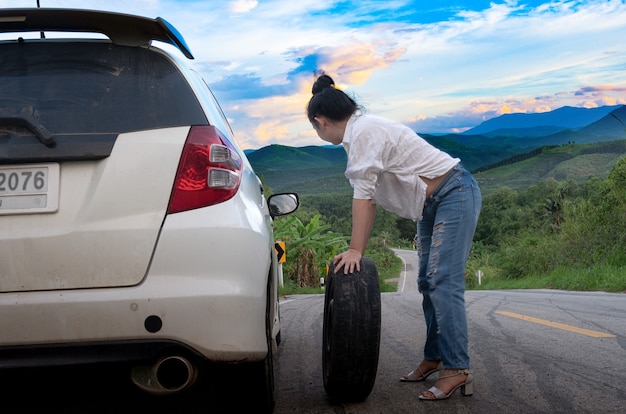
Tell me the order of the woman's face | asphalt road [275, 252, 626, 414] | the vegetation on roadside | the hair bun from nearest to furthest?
asphalt road [275, 252, 626, 414]
the woman's face
the hair bun
the vegetation on roadside

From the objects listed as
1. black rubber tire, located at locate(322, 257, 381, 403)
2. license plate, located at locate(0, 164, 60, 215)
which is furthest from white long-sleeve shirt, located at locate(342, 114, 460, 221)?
license plate, located at locate(0, 164, 60, 215)

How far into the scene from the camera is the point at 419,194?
4.03 meters

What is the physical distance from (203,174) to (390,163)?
1.34m

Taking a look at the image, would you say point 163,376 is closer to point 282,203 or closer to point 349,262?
point 349,262

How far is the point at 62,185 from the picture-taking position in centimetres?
278

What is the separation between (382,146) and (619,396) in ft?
5.58

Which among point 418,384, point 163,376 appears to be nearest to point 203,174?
point 163,376

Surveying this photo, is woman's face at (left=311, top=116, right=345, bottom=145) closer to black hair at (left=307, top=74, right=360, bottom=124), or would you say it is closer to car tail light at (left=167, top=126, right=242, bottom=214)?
black hair at (left=307, top=74, right=360, bottom=124)

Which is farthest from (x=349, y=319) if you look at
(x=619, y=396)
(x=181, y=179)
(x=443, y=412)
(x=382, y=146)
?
(x=619, y=396)

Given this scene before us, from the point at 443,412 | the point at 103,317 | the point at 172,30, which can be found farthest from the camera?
the point at 443,412

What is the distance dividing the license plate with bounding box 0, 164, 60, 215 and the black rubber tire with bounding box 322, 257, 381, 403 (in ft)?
4.70

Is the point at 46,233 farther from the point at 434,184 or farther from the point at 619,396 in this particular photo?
the point at 619,396

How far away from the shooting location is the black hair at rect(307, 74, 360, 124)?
396 centimetres

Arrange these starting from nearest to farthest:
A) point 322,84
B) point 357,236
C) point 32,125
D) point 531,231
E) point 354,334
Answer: point 32,125 < point 354,334 < point 357,236 < point 322,84 < point 531,231
